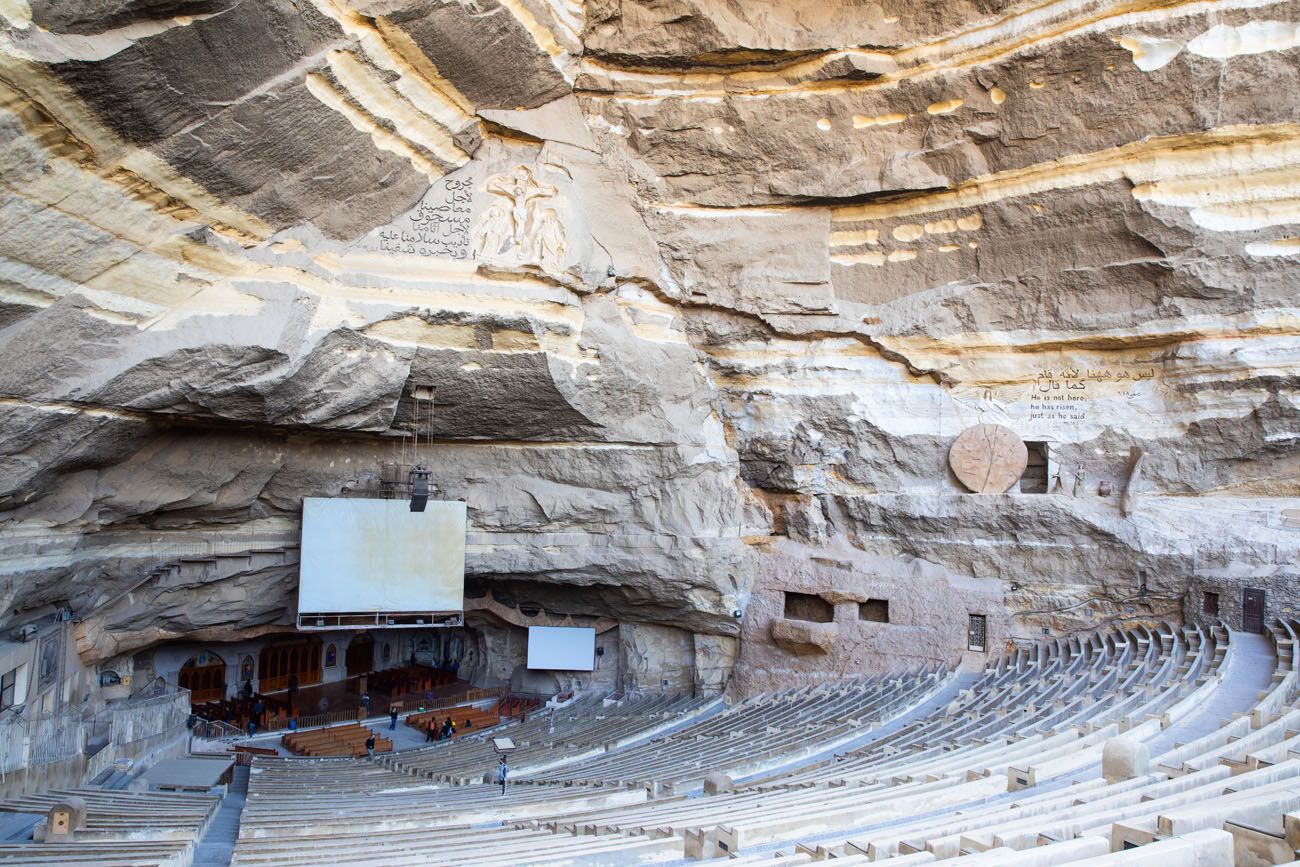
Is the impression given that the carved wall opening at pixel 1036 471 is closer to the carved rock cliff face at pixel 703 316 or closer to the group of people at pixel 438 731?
the carved rock cliff face at pixel 703 316

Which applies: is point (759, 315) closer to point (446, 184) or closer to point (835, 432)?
point (835, 432)

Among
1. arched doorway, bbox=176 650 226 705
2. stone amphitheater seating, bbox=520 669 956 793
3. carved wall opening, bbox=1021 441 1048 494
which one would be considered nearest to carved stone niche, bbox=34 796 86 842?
stone amphitheater seating, bbox=520 669 956 793

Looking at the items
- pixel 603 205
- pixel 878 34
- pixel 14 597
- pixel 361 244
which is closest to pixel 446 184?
pixel 361 244

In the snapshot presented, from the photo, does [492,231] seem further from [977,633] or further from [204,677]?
[204,677]

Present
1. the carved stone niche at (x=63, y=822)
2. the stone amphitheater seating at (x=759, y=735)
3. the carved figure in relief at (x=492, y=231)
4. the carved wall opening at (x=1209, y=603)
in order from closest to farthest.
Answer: the carved stone niche at (x=63, y=822)
the stone amphitheater seating at (x=759, y=735)
the carved wall opening at (x=1209, y=603)
the carved figure in relief at (x=492, y=231)

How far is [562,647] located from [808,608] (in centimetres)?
605

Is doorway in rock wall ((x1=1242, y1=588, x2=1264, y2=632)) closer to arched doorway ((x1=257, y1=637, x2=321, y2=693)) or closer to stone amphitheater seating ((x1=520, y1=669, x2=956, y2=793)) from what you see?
stone amphitheater seating ((x1=520, y1=669, x2=956, y2=793))

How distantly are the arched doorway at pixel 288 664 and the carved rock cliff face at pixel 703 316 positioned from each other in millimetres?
3828

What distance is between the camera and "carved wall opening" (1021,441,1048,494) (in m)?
19.1

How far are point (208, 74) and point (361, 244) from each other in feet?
16.0

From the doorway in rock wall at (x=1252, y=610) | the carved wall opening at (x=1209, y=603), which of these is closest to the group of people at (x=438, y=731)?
the carved wall opening at (x=1209, y=603)

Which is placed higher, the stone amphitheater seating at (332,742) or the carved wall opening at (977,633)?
the carved wall opening at (977,633)

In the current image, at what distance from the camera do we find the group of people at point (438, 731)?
2019cm

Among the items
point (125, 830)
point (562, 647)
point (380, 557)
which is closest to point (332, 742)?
point (380, 557)
